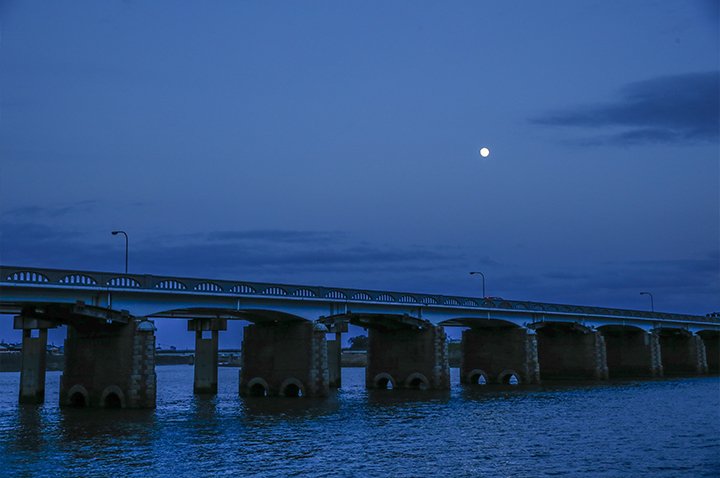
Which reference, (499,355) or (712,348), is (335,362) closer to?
(499,355)

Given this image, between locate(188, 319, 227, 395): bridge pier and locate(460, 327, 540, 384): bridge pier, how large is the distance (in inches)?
1306

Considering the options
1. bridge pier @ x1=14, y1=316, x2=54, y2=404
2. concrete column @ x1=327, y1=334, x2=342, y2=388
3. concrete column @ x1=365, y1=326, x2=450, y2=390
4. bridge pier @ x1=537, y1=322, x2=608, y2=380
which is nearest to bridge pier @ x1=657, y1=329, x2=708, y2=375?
bridge pier @ x1=537, y1=322, x2=608, y2=380

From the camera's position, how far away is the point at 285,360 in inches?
3039

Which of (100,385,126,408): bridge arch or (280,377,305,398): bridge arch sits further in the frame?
(280,377,305,398): bridge arch

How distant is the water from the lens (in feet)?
118

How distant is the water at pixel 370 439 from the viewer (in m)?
36.1

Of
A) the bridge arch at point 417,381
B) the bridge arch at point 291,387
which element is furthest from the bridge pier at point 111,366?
the bridge arch at point 417,381

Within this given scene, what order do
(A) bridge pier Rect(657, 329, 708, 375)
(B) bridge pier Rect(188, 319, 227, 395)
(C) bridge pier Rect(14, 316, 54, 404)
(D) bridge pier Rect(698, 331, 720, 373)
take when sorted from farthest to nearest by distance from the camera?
(D) bridge pier Rect(698, 331, 720, 373)
(A) bridge pier Rect(657, 329, 708, 375)
(B) bridge pier Rect(188, 319, 227, 395)
(C) bridge pier Rect(14, 316, 54, 404)

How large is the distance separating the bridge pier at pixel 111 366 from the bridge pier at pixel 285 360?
17419mm

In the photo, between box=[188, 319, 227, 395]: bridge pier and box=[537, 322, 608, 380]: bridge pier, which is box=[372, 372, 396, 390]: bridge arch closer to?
box=[188, 319, 227, 395]: bridge pier

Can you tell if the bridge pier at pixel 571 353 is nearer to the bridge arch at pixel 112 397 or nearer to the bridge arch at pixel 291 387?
the bridge arch at pixel 291 387

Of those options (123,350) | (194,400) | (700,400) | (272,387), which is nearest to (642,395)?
(700,400)

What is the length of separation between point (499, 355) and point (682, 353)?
2035 inches

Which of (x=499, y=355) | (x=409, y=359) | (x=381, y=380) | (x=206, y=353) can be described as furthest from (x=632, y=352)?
(x=206, y=353)
